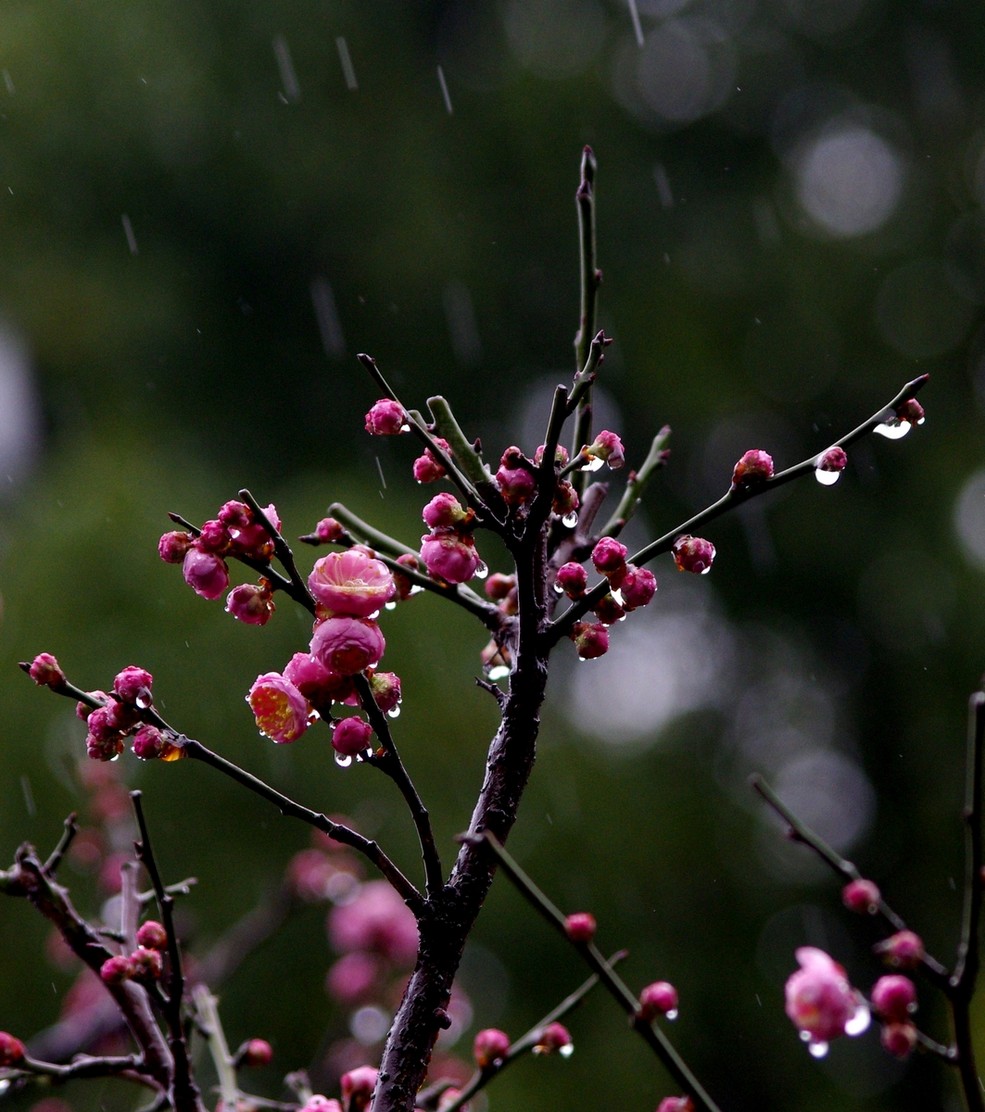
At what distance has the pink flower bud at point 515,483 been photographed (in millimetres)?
810

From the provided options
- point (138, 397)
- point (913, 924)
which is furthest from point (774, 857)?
point (138, 397)

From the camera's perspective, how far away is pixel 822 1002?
66cm

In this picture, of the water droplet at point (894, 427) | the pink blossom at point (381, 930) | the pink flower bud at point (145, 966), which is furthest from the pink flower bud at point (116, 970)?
the pink blossom at point (381, 930)

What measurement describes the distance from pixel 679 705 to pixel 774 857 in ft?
2.86

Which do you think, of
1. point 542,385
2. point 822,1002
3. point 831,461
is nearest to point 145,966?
point 822,1002

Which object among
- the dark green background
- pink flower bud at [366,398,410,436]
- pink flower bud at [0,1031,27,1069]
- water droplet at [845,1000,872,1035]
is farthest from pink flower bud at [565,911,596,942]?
the dark green background

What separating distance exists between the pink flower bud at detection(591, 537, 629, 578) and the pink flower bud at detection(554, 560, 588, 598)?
0.07ft

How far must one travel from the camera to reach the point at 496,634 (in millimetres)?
925

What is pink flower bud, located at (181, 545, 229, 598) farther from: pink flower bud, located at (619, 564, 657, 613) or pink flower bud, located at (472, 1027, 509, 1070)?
pink flower bud, located at (472, 1027, 509, 1070)

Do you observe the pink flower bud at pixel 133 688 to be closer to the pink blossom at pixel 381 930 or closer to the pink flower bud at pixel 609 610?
the pink flower bud at pixel 609 610

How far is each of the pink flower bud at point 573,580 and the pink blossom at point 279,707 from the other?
21 centimetres

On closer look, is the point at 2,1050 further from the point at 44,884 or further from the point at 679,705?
the point at 679,705

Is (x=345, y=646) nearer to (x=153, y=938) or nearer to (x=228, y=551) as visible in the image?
(x=228, y=551)

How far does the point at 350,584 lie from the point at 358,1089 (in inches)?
16.7
